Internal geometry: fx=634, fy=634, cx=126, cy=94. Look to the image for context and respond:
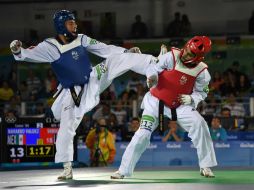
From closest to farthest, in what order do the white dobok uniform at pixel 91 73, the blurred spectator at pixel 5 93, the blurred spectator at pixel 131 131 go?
the white dobok uniform at pixel 91 73 → the blurred spectator at pixel 131 131 → the blurred spectator at pixel 5 93

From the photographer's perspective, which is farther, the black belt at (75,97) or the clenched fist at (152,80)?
the black belt at (75,97)

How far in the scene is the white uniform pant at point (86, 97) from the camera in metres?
6.82

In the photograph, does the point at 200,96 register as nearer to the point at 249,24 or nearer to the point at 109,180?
the point at 109,180

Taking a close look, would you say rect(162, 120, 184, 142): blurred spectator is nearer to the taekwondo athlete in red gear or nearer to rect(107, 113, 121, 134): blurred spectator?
rect(107, 113, 121, 134): blurred spectator

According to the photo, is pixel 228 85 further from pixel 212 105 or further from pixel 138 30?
pixel 138 30

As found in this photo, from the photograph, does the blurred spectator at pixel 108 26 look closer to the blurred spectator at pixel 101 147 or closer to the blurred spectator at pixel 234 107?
the blurred spectator at pixel 234 107

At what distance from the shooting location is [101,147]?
32.7 ft

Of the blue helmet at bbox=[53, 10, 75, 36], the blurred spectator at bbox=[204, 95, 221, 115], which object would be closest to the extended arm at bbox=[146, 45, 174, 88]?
the blue helmet at bbox=[53, 10, 75, 36]

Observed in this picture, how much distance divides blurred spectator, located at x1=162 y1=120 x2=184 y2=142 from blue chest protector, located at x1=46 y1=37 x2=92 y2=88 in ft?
13.2

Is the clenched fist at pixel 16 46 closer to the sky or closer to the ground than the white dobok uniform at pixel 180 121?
closer to the sky

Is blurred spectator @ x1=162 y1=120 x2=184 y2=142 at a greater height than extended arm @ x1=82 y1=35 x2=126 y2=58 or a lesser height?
lesser

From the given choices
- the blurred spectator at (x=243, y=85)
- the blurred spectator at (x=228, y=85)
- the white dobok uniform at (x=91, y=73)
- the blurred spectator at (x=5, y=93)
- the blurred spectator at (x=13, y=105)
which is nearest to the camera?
the white dobok uniform at (x=91, y=73)

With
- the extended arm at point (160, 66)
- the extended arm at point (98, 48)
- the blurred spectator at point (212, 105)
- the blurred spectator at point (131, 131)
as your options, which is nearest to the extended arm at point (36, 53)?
the extended arm at point (98, 48)

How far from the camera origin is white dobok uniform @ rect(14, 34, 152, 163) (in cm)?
679
